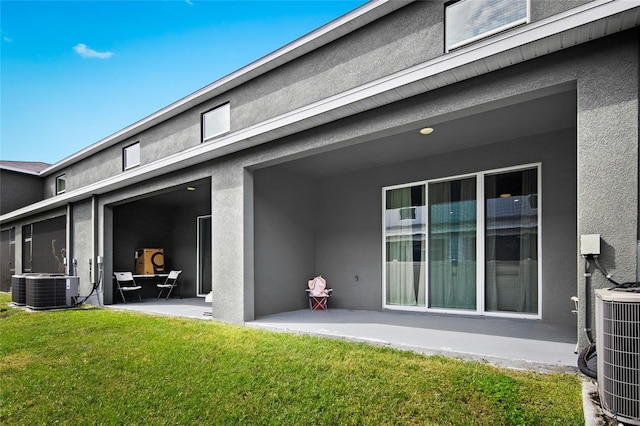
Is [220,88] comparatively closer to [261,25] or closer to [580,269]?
[261,25]

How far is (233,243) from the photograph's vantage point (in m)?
6.80

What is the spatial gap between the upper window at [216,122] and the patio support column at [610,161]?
550cm

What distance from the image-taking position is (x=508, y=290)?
20.4ft

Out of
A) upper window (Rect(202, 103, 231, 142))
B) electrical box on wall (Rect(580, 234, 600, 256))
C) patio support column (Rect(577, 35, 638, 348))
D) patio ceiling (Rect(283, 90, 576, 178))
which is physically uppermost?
upper window (Rect(202, 103, 231, 142))

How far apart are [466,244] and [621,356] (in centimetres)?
403

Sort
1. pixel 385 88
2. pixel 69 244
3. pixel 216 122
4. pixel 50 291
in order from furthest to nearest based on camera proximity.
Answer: pixel 69 244
pixel 50 291
pixel 216 122
pixel 385 88

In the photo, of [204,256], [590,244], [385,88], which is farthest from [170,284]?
[590,244]

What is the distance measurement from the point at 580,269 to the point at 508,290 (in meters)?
2.91

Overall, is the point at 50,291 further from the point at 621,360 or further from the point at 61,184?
the point at 621,360

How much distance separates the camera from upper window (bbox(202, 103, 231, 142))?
289 inches

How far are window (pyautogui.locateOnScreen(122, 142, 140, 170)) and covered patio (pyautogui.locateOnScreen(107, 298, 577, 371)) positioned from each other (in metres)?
4.09

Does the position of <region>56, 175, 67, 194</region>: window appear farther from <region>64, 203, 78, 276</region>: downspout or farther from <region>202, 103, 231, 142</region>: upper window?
<region>202, 103, 231, 142</region>: upper window

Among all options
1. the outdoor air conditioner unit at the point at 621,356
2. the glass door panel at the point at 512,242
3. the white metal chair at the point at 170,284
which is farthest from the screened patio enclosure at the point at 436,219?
the white metal chair at the point at 170,284

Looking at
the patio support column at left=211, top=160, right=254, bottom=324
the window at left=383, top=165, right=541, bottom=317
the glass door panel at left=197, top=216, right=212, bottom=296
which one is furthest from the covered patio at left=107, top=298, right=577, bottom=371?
the glass door panel at left=197, top=216, right=212, bottom=296
